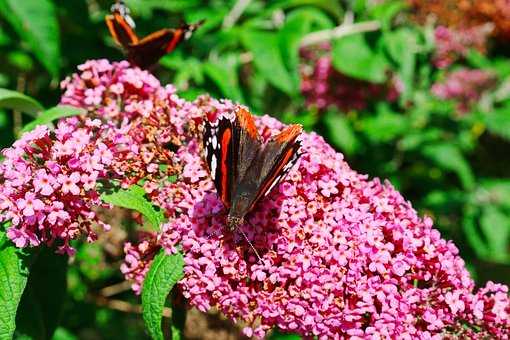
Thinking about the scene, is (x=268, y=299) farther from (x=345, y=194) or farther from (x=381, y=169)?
(x=381, y=169)

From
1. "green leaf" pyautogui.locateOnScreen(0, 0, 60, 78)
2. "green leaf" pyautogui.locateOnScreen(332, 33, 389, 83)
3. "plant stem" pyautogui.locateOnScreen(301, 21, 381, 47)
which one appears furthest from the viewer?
"plant stem" pyautogui.locateOnScreen(301, 21, 381, 47)

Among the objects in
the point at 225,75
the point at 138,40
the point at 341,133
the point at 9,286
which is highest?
the point at 341,133

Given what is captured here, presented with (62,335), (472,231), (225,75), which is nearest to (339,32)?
(225,75)

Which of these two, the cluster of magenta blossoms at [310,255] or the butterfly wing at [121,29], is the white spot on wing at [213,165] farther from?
the butterfly wing at [121,29]

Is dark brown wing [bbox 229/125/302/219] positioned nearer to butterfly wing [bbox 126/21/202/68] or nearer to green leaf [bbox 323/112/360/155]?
butterfly wing [bbox 126/21/202/68]

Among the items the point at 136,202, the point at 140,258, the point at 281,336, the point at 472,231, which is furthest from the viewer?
the point at 472,231

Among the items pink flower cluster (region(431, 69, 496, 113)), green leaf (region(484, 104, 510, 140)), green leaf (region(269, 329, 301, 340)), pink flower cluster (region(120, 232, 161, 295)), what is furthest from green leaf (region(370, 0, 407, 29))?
pink flower cluster (region(120, 232, 161, 295))

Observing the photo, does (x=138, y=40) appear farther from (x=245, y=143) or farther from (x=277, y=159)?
(x=277, y=159)
